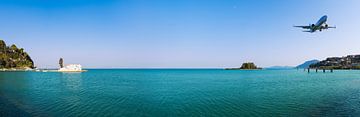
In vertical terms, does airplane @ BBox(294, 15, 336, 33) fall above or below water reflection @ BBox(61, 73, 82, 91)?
above

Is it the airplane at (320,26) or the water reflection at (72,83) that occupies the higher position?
the airplane at (320,26)

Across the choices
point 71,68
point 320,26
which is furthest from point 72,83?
point 71,68

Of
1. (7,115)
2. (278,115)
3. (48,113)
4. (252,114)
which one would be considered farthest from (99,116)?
(278,115)

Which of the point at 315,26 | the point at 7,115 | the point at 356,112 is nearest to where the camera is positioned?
the point at 7,115

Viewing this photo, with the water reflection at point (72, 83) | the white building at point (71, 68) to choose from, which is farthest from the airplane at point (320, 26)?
the white building at point (71, 68)

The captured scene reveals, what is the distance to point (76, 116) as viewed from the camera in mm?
17500

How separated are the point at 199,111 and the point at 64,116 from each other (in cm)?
1134

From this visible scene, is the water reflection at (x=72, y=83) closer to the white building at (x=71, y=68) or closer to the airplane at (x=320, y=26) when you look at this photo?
the airplane at (x=320, y=26)

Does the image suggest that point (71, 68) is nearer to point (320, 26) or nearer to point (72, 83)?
point (72, 83)

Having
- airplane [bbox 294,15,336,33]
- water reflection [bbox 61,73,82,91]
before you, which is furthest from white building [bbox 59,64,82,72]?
airplane [bbox 294,15,336,33]

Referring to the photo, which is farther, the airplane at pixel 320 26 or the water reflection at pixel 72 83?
the water reflection at pixel 72 83

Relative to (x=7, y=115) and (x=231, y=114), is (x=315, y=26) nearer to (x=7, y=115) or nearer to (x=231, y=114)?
(x=231, y=114)

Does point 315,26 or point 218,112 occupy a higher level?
point 315,26

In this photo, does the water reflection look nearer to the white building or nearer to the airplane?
the airplane
